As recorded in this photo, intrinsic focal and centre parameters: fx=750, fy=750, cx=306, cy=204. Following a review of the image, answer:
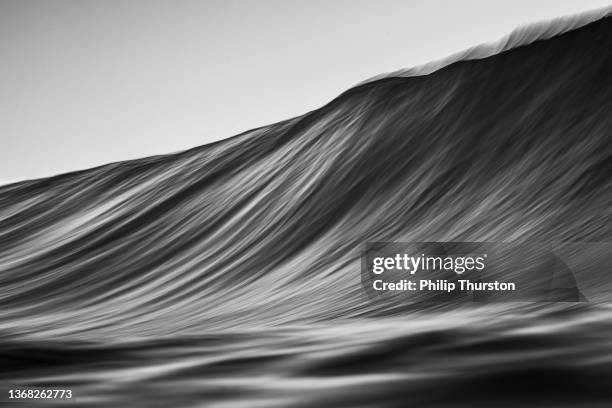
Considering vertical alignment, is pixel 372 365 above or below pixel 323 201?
below

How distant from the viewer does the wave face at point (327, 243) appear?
1429 mm

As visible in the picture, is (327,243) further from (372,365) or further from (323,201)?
(372,365)

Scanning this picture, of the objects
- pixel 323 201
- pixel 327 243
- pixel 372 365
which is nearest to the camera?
pixel 372 365

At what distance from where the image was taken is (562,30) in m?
3.71

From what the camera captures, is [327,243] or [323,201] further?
[323,201]

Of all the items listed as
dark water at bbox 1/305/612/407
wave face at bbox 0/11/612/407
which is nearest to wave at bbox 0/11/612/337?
wave face at bbox 0/11/612/407

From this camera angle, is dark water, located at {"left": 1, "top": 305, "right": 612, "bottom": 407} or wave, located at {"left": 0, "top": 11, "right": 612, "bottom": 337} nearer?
dark water, located at {"left": 1, "top": 305, "right": 612, "bottom": 407}

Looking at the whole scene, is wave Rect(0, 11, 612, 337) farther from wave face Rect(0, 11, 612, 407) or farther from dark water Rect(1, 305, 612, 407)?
dark water Rect(1, 305, 612, 407)

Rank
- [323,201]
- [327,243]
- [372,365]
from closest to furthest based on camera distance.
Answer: [372,365] → [327,243] → [323,201]

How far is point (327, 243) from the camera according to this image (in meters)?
3.48

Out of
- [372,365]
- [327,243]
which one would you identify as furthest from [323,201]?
[372,365]

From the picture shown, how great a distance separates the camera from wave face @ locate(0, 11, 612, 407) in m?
1.43

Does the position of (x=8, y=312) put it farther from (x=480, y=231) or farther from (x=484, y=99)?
(x=484, y=99)

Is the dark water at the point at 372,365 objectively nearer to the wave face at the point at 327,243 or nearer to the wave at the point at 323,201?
the wave face at the point at 327,243
